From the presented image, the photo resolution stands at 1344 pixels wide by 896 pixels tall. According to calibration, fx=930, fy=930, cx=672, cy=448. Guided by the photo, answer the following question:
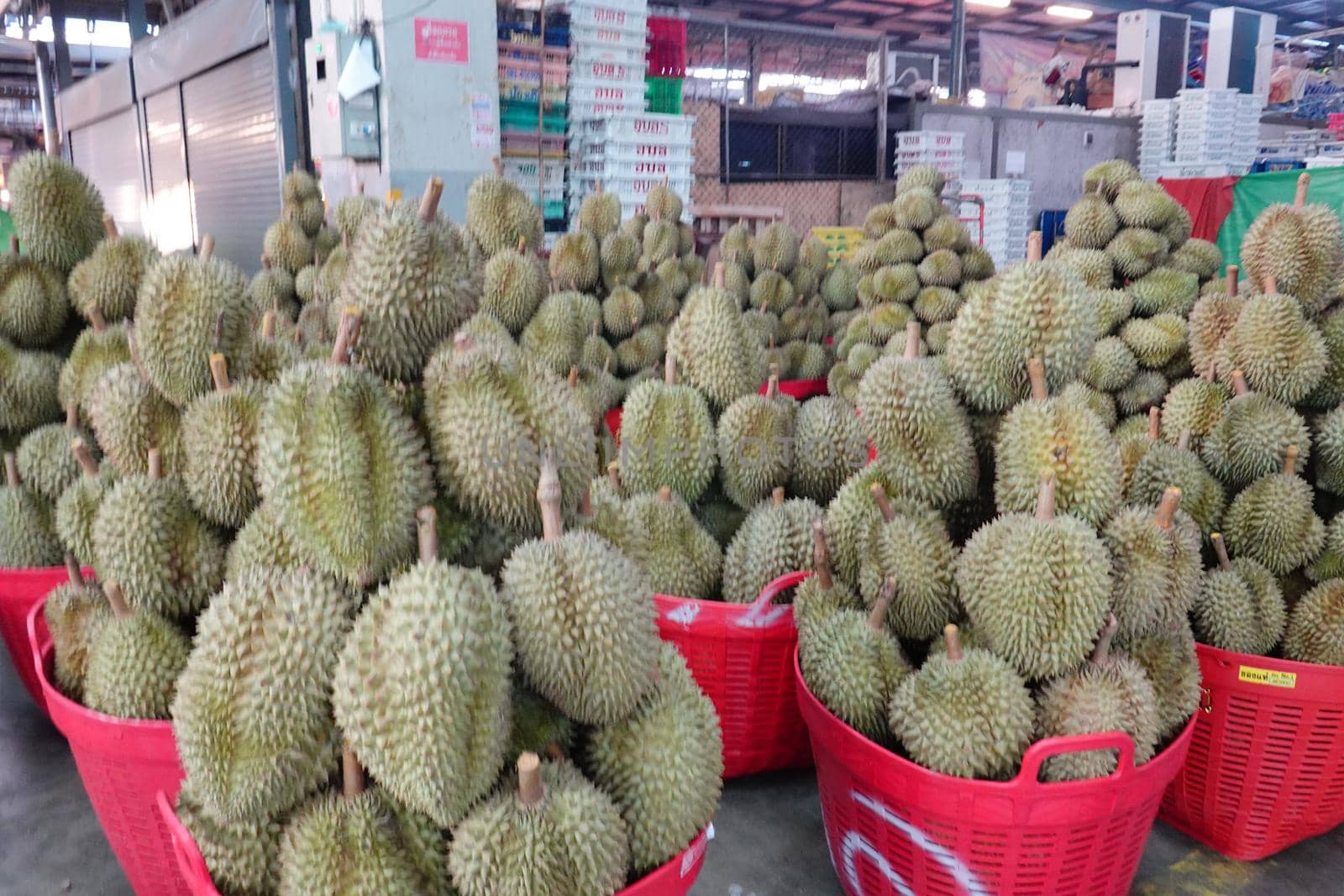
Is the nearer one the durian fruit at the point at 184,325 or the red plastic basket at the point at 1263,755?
the durian fruit at the point at 184,325

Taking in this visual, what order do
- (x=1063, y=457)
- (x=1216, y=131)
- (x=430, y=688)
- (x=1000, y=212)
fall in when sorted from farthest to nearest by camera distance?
(x=1216, y=131), (x=1000, y=212), (x=1063, y=457), (x=430, y=688)

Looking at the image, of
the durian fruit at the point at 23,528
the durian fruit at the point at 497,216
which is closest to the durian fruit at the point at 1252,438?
the durian fruit at the point at 497,216

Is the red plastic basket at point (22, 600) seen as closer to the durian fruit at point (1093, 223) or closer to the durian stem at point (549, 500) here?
the durian stem at point (549, 500)

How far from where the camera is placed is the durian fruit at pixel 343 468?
132 centimetres

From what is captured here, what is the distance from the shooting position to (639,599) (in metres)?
1.39

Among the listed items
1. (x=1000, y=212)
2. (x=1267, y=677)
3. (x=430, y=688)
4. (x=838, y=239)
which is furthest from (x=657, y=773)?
(x=1000, y=212)

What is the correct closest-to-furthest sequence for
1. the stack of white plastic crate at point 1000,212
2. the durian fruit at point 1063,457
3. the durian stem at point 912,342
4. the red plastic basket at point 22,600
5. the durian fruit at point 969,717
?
the durian fruit at point 969,717, the durian fruit at point 1063,457, the durian stem at point 912,342, the red plastic basket at point 22,600, the stack of white plastic crate at point 1000,212

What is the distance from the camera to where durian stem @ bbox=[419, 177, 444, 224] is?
1410 mm

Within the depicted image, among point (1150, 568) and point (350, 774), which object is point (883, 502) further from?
point (350, 774)

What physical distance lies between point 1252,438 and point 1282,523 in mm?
242

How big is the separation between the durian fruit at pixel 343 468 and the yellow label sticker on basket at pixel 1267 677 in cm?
193

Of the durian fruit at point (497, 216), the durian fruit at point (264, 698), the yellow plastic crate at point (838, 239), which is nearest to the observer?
the durian fruit at point (264, 698)

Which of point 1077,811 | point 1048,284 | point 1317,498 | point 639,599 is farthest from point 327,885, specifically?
point 1317,498

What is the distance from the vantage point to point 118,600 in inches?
67.8
